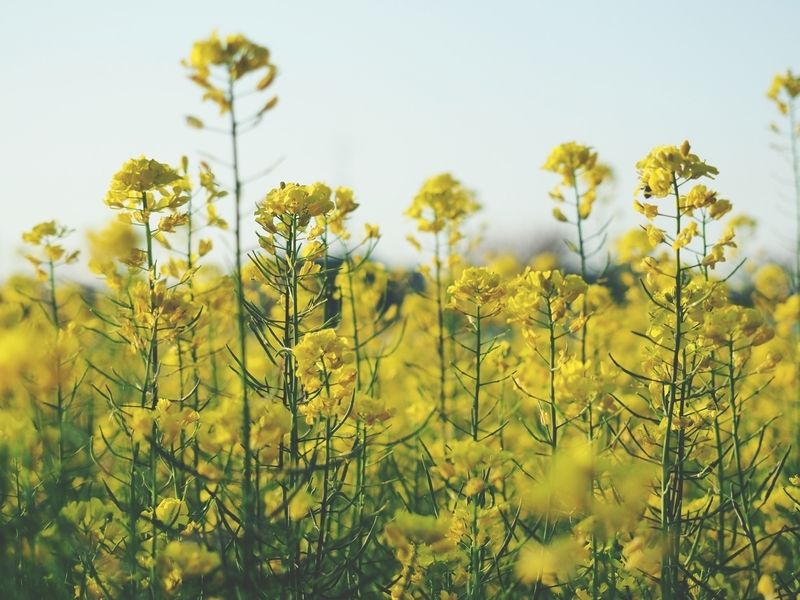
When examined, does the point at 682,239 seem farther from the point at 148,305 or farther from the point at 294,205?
the point at 148,305

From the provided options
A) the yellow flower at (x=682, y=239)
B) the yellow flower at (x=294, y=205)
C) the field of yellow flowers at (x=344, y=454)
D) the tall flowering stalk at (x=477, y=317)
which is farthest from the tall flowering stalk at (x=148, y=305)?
the yellow flower at (x=682, y=239)

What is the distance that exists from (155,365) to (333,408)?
624 mm

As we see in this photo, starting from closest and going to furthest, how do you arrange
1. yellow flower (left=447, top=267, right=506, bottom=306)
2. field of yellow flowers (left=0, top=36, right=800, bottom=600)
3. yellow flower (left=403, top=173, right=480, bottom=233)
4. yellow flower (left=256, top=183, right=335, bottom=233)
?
field of yellow flowers (left=0, top=36, right=800, bottom=600), yellow flower (left=256, top=183, right=335, bottom=233), yellow flower (left=447, top=267, right=506, bottom=306), yellow flower (left=403, top=173, right=480, bottom=233)

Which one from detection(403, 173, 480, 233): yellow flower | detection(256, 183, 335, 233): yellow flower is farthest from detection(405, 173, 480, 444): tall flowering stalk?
detection(256, 183, 335, 233): yellow flower

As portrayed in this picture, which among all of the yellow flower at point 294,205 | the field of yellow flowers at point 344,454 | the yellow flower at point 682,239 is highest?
the yellow flower at point 294,205

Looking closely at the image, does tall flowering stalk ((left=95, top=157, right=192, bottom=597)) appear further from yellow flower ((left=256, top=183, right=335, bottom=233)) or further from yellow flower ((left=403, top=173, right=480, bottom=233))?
yellow flower ((left=403, top=173, right=480, bottom=233))

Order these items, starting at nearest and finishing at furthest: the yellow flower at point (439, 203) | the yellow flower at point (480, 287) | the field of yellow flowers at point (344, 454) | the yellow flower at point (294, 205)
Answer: the field of yellow flowers at point (344, 454), the yellow flower at point (294, 205), the yellow flower at point (480, 287), the yellow flower at point (439, 203)

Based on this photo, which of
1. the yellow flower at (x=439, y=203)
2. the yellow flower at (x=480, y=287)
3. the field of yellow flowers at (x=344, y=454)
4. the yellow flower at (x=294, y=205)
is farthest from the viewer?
the yellow flower at (x=439, y=203)

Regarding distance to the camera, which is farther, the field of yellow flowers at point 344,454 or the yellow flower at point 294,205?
the yellow flower at point 294,205

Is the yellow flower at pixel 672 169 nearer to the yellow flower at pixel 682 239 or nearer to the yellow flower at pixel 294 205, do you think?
the yellow flower at pixel 682 239

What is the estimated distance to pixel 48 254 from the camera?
10.8ft

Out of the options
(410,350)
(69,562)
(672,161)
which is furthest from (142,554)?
(410,350)

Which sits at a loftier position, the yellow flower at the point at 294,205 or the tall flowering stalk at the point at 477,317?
the yellow flower at the point at 294,205

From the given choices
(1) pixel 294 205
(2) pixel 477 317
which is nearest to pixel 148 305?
(1) pixel 294 205
